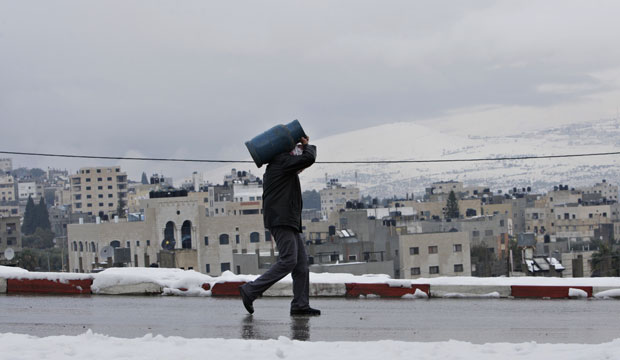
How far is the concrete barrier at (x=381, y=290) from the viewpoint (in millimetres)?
12820

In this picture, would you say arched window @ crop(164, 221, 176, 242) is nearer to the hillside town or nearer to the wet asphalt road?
the hillside town

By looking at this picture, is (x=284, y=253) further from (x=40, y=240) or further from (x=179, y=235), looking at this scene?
(x=40, y=240)

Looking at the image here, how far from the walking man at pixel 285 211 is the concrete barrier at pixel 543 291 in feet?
10.2

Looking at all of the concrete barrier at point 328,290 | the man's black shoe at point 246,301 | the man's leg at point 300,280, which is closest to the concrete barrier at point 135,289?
the concrete barrier at point 328,290

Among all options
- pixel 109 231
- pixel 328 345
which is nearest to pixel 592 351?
pixel 328 345

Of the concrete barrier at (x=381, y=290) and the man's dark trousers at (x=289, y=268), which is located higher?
the man's dark trousers at (x=289, y=268)

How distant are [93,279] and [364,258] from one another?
235 feet

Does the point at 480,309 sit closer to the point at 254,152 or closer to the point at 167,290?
the point at 254,152

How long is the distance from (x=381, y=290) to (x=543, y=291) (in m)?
1.86

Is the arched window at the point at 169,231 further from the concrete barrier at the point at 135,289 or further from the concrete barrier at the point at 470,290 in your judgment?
the concrete barrier at the point at 470,290

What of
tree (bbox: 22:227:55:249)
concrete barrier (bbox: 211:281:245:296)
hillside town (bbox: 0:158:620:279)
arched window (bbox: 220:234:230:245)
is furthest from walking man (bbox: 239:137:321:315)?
tree (bbox: 22:227:55:249)

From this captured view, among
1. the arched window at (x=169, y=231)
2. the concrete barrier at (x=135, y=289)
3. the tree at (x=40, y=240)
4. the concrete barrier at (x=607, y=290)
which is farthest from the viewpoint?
the tree at (x=40, y=240)

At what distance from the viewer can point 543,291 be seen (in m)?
12.7

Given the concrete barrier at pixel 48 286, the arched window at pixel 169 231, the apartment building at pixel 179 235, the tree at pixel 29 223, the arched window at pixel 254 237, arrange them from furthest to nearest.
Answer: the tree at pixel 29 223
the arched window at pixel 254 237
the arched window at pixel 169 231
the apartment building at pixel 179 235
the concrete barrier at pixel 48 286
